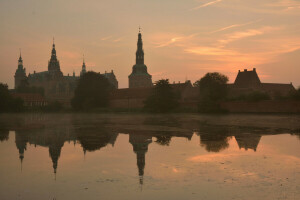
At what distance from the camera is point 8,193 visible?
8.09 m

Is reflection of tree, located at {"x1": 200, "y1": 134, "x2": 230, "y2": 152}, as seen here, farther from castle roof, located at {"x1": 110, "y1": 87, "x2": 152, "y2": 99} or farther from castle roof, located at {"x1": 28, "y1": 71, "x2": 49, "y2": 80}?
castle roof, located at {"x1": 28, "y1": 71, "x2": 49, "y2": 80}

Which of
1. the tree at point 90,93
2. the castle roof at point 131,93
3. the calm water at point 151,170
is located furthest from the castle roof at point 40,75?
the calm water at point 151,170

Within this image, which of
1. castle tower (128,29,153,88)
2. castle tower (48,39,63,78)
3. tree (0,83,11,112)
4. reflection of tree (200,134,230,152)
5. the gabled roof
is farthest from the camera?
castle tower (48,39,63,78)

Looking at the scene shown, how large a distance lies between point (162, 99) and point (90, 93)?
752 inches

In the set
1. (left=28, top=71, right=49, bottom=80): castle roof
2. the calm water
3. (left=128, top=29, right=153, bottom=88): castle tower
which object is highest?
(left=28, top=71, right=49, bottom=80): castle roof

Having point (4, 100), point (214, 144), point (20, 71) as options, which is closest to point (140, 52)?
point (4, 100)

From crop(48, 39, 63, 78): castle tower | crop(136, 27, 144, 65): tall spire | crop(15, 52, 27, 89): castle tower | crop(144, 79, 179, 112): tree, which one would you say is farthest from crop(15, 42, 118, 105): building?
crop(144, 79, 179, 112): tree

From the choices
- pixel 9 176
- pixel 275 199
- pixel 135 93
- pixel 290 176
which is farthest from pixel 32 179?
pixel 135 93

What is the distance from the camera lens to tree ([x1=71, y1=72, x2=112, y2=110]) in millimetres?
65625

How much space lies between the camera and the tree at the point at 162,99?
52844mm

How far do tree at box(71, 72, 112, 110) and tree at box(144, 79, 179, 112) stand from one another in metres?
15.2

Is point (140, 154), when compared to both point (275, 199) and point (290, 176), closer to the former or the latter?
point (290, 176)

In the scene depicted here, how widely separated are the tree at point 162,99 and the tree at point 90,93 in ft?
49.8

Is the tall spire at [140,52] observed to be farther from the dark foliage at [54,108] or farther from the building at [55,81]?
the dark foliage at [54,108]
